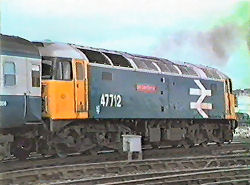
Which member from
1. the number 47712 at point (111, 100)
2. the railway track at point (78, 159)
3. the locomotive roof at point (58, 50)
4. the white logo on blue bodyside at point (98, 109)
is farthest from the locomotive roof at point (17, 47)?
the railway track at point (78, 159)

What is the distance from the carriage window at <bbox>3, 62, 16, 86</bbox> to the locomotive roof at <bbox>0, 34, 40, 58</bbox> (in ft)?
1.04

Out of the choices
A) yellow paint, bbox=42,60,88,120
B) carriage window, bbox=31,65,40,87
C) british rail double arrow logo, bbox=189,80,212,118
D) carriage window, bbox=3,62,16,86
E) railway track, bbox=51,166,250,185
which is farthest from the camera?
british rail double arrow logo, bbox=189,80,212,118

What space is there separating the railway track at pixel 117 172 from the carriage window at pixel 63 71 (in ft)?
11.2

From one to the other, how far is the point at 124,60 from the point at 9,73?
5.03 metres

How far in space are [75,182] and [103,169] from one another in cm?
221

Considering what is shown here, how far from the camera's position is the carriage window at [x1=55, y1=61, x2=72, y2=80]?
1369 cm

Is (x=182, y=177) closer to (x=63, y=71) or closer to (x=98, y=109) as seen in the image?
(x=98, y=109)

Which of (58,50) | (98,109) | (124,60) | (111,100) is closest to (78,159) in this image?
(98,109)

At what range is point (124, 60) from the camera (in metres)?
16.1

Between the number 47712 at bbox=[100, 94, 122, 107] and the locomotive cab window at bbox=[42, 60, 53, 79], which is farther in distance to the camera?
the number 47712 at bbox=[100, 94, 122, 107]

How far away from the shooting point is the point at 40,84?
1309 centimetres

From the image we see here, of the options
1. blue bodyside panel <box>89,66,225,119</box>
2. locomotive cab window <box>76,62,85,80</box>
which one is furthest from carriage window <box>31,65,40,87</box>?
blue bodyside panel <box>89,66,225,119</box>

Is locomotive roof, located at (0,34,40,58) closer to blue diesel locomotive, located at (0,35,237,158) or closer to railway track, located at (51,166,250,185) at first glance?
blue diesel locomotive, located at (0,35,237,158)

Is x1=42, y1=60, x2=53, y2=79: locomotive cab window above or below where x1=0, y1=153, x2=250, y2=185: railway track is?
above
